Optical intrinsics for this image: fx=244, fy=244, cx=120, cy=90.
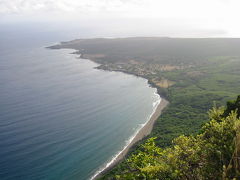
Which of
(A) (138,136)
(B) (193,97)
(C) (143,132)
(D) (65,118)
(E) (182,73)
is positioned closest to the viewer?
(A) (138,136)

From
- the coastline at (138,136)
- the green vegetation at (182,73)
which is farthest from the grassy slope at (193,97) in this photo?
the coastline at (138,136)

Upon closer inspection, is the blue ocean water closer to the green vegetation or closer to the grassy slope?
the grassy slope

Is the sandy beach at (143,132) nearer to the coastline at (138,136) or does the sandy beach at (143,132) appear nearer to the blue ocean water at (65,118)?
the coastline at (138,136)

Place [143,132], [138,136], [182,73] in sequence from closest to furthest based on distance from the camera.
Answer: [138,136] < [143,132] < [182,73]

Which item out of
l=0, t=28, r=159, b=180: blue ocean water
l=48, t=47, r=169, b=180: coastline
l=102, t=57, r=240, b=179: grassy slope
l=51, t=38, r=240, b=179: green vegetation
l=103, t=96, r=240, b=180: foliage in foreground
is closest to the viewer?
l=103, t=96, r=240, b=180: foliage in foreground

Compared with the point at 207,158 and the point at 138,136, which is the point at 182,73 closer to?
the point at 138,136

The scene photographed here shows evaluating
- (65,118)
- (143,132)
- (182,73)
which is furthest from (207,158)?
(182,73)

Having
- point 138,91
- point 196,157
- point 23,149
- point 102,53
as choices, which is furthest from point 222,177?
point 102,53

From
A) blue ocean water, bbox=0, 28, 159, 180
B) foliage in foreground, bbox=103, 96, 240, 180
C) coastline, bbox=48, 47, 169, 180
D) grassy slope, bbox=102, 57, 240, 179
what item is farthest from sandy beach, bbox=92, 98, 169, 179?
foliage in foreground, bbox=103, 96, 240, 180
